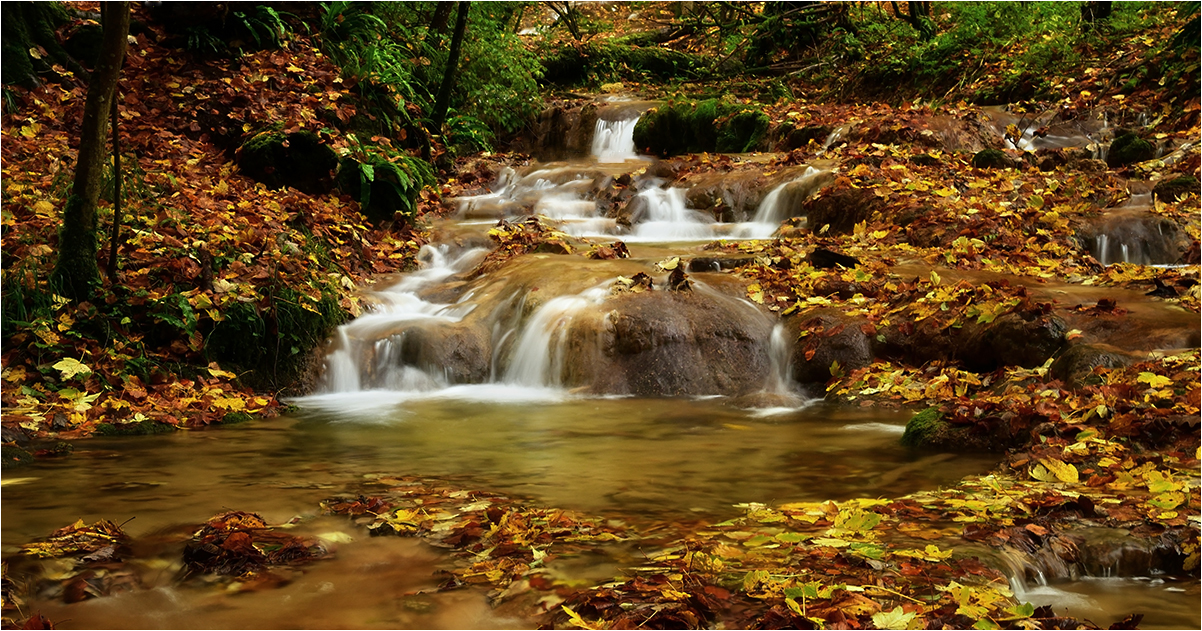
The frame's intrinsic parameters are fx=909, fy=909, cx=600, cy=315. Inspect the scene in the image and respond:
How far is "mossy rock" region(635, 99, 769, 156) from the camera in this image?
48.9 feet

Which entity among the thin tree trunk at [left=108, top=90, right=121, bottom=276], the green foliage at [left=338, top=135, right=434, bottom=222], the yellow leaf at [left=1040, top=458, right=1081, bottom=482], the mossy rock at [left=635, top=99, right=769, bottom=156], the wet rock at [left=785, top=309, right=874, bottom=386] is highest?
the mossy rock at [left=635, top=99, right=769, bottom=156]

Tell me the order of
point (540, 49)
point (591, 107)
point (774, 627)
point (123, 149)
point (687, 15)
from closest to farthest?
point (774, 627)
point (123, 149)
point (591, 107)
point (540, 49)
point (687, 15)

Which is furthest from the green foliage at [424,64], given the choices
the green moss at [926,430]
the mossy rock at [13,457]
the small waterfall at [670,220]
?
the green moss at [926,430]

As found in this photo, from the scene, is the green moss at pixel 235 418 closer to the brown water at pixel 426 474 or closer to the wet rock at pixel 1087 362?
the brown water at pixel 426 474

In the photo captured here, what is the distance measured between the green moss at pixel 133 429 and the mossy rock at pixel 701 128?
11.0 metres

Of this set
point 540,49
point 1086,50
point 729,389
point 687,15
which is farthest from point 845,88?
point 729,389

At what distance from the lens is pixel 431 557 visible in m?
2.94

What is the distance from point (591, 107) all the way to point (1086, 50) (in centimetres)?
847

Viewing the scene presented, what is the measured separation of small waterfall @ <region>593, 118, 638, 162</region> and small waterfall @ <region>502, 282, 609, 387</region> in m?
9.41

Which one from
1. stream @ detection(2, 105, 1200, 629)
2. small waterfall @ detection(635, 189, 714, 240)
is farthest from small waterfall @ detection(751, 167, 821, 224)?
stream @ detection(2, 105, 1200, 629)

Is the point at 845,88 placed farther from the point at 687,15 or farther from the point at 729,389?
the point at 729,389

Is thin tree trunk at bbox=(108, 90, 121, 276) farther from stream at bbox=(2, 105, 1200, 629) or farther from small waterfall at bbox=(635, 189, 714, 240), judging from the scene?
small waterfall at bbox=(635, 189, 714, 240)

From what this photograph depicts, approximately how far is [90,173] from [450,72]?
6758 mm

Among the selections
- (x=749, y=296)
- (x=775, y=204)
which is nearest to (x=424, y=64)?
→ (x=775, y=204)
